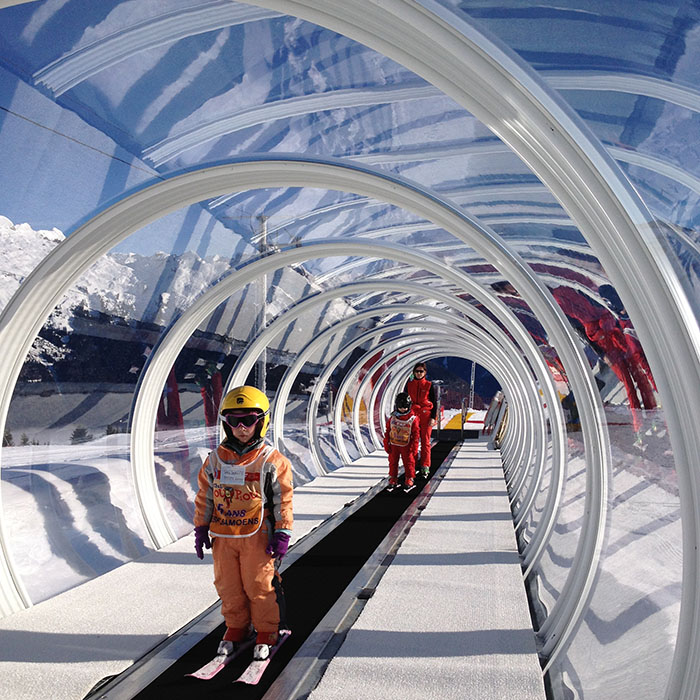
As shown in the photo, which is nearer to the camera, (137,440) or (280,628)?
(280,628)

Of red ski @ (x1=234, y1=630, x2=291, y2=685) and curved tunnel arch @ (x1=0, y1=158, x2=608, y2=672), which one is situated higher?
curved tunnel arch @ (x1=0, y1=158, x2=608, y2=672)

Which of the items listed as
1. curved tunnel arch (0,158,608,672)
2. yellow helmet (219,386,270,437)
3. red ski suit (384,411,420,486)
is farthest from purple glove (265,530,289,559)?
red ski suit (384,411,420,486)

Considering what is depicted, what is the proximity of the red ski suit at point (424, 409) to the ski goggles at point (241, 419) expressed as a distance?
9.06 metres

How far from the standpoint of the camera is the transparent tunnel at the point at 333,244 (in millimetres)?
2969

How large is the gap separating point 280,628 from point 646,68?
4223 mm

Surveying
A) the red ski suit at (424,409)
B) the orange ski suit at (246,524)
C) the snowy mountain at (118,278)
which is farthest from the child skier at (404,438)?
the orange ski suit at (246,524)

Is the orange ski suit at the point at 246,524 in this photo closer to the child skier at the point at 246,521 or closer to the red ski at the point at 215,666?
the child skier at the point at 246,521

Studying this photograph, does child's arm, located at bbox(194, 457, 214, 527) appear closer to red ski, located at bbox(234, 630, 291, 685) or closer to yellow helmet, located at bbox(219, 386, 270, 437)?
yellow helmet, located at bbox(219, 386, 270, 437)

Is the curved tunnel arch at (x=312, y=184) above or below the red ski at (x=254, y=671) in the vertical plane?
above

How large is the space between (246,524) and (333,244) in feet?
14.3

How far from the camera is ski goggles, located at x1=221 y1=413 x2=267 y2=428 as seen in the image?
4867 mm

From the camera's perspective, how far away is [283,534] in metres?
4.69

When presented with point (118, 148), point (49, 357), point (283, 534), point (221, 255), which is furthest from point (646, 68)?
point (221, 255)

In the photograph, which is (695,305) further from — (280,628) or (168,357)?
(168,357)
